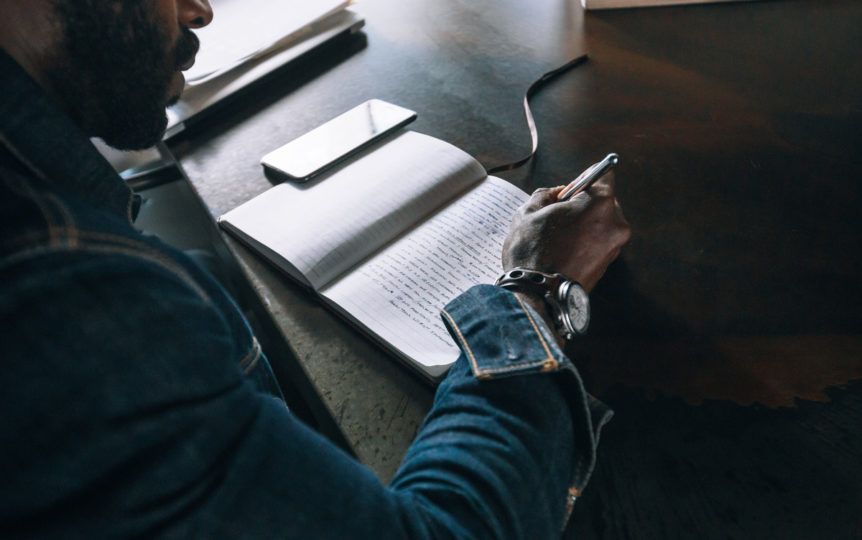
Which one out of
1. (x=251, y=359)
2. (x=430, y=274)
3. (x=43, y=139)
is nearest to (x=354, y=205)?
(x=430, y=274)

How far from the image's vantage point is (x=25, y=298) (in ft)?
1.12

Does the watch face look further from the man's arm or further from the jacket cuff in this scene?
the man's arm

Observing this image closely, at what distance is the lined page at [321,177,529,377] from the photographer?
68 centimetres

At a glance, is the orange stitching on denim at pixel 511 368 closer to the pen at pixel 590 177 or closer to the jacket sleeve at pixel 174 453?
the jacket sleeve at pixel 174 453

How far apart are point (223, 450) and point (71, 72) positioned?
0.48 metres

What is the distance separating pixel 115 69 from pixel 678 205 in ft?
2.58

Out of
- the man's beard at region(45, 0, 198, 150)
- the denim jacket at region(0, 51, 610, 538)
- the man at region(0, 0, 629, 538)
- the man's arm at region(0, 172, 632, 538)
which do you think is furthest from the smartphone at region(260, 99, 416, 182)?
the man's arm at region(0, 172, 632, 538)

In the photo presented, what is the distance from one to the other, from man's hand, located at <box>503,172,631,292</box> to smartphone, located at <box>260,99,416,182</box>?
0.36 m

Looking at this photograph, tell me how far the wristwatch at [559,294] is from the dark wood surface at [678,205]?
0.04 metres

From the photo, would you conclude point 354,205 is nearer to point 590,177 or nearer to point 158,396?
point 590,177

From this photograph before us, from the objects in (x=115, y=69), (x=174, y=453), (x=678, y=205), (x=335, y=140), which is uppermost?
(x=115, y=69)

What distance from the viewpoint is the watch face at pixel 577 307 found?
0.68 metres

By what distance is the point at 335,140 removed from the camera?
1024 millimetres

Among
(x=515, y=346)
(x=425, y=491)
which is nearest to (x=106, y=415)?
(x=425, y=491)
